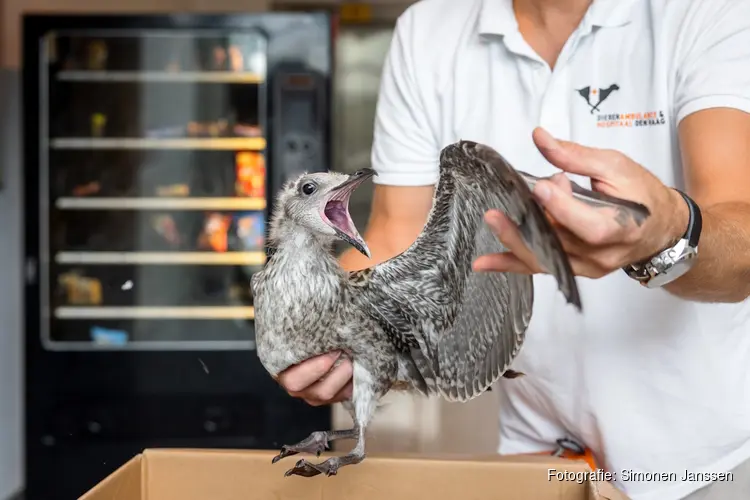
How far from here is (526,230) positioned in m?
0.64

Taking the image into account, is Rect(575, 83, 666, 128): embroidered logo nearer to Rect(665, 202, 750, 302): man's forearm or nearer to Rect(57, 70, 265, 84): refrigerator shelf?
Rect(665, 202, 750, 302): man's forearm

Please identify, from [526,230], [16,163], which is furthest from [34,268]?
[526,230]

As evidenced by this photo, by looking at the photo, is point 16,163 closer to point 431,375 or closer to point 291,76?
point 291,76

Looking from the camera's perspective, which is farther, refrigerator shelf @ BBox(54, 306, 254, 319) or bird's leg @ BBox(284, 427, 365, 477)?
refrigerator shelf @ BBox(54, 306, 254, 319)

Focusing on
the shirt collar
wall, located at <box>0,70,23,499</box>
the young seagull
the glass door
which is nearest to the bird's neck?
the young seagull

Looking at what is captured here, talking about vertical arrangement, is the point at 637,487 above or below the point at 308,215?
below

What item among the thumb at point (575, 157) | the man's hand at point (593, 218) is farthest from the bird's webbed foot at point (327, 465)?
the thumb at point (575, 157)

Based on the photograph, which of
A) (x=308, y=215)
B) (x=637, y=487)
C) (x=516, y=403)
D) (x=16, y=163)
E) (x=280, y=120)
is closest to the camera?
(x=308, y=215)

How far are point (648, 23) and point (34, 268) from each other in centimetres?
217

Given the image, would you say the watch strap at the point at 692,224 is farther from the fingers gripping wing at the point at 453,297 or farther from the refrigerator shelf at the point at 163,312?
the refrigerator shelf at the point at 163,312

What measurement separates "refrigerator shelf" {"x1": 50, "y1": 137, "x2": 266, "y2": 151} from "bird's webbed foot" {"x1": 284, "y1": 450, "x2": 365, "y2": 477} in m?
2.04

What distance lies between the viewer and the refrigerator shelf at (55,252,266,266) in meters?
2.85

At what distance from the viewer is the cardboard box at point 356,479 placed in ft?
2.95

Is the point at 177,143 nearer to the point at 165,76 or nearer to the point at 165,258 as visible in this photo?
the point at 165,76
